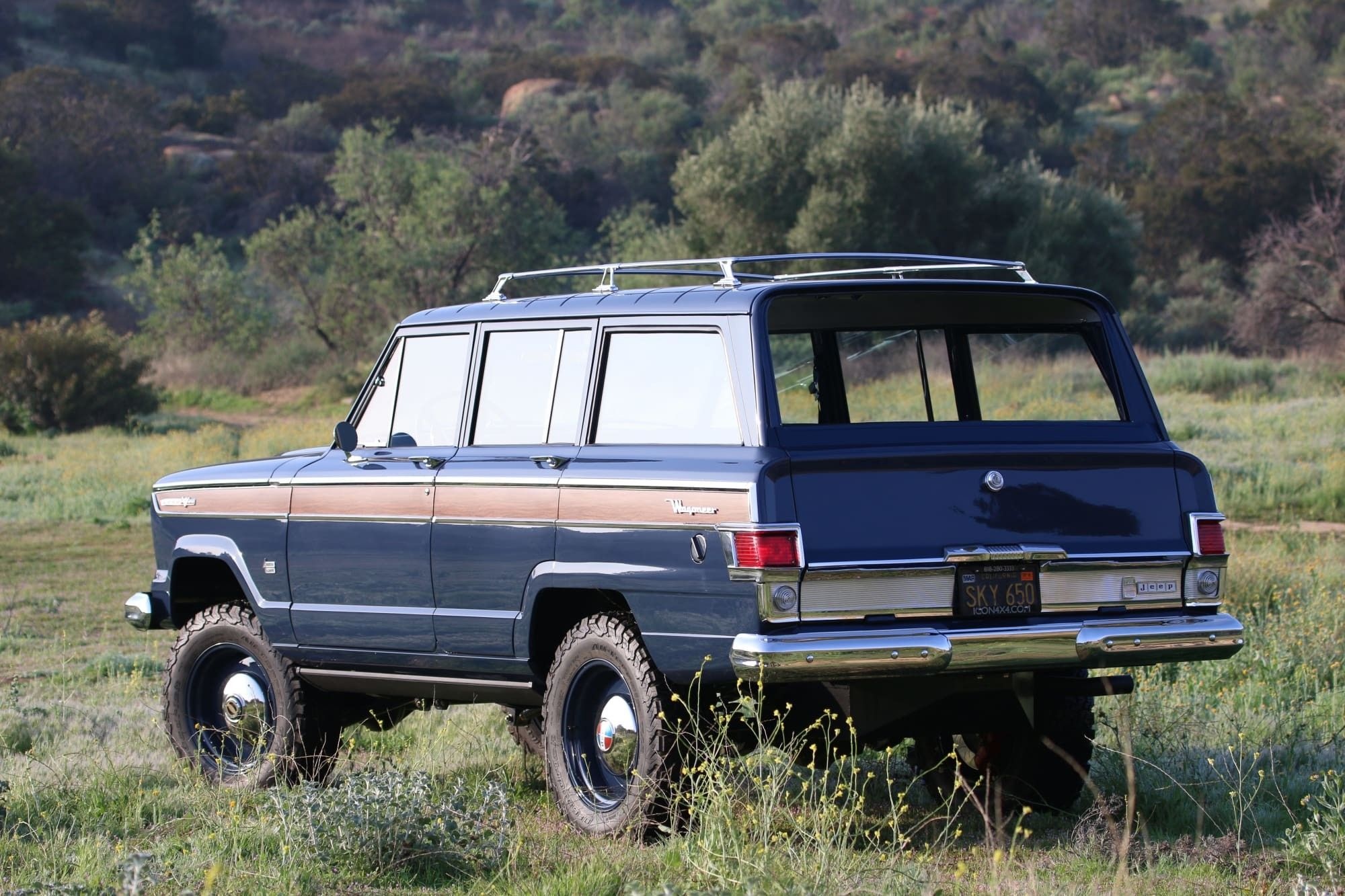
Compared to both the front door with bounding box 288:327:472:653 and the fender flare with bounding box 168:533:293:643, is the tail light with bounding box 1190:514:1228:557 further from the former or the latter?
the fender flare with bounding box 168:533:293:643

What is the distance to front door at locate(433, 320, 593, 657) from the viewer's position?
6.14 m

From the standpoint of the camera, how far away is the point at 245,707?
7.54 meters

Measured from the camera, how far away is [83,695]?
9688mm

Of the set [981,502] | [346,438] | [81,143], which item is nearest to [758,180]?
[81,143]

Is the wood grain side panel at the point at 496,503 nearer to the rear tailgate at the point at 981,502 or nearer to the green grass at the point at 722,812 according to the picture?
the green grass at the point at 722,812

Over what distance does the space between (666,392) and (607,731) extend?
3.91 feet

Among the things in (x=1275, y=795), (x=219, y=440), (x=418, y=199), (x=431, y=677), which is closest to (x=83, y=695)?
(x=431, y=677)

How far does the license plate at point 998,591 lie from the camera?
551 centimetres

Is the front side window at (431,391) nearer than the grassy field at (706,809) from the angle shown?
No

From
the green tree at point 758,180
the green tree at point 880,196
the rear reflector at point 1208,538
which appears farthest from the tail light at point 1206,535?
the green tree at point 758,180

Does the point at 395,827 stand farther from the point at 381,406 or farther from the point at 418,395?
the point at 381,406

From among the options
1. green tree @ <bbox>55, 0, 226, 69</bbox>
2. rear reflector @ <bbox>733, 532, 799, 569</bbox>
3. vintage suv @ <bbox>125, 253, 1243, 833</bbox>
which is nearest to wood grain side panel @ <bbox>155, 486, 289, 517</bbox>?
vintage suv @ <bbox>125, 253, 1243, 833</bbox>

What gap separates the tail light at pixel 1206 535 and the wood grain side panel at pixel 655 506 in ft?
5.55

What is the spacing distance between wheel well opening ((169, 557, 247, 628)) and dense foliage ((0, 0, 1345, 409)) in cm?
2787
